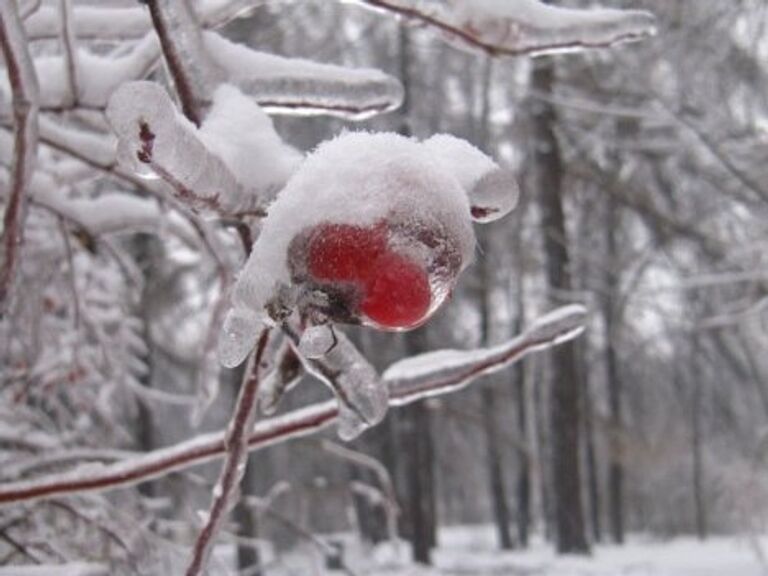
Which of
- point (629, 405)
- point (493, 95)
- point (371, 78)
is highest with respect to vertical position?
point (371, 78)

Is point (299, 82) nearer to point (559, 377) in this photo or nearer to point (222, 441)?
point (222, 441)

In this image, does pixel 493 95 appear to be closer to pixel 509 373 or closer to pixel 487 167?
pixel 509 373

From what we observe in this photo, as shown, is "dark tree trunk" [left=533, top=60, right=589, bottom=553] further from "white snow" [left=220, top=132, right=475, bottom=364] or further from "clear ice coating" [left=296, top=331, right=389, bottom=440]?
"white snow" [left=220, top=132, right=475, bottom=364]

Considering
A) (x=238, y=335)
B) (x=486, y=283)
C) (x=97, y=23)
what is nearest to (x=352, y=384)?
(x=238, y=335)

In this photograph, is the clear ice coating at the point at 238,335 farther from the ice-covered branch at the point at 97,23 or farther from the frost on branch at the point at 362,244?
the ice-covered branch at the point at 97,23

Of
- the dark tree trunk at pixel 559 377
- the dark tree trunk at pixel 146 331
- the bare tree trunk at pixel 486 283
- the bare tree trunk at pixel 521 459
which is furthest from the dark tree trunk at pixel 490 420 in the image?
the dark tree trunk at pixel 146 331

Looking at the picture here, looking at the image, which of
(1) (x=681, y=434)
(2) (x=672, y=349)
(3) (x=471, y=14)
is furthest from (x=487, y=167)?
(1) (x=681, y=434)
